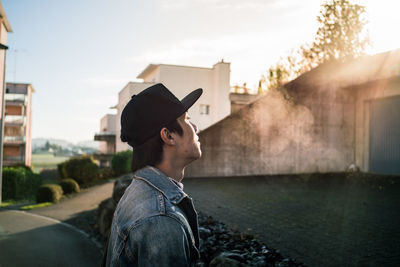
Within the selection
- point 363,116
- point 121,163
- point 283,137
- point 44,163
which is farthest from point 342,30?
point 44,163

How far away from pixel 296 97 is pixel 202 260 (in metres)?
12.5

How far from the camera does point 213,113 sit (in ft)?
119

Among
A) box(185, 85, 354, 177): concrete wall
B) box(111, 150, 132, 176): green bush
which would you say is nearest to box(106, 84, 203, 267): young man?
box(185, 85, 354, 177): concrete wall

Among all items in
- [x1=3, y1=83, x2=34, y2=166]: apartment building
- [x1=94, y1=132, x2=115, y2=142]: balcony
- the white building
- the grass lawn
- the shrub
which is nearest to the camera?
the white building

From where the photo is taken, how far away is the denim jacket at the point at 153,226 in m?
1.56

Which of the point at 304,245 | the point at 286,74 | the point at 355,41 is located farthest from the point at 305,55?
the point at 304,245

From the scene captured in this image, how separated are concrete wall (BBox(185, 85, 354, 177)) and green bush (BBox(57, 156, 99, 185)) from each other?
1068cm

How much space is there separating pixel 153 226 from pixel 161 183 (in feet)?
0.97

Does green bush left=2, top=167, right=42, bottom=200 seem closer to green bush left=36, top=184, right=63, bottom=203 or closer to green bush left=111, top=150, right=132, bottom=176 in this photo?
green bush left=111, top=150, right=132, bottom=176

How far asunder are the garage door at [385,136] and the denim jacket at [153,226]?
55.9 ft

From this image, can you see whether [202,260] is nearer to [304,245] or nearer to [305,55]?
[304,245]

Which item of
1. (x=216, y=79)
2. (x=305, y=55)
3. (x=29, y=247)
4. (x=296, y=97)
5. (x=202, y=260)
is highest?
(x=305, y=55)

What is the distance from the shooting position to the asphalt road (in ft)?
26.9

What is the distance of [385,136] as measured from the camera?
1680cm
